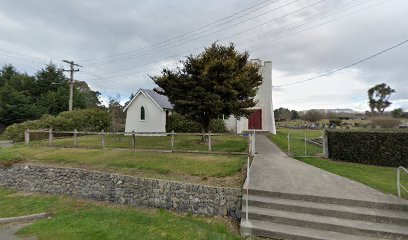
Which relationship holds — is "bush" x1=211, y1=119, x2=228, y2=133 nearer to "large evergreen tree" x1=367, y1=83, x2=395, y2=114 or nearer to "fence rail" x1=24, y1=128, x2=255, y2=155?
"fence rail" x1=24, y1=128, x2=255, y2=155

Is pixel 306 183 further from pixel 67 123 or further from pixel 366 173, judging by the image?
pixel 67 123

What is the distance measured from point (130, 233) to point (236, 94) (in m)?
9.17

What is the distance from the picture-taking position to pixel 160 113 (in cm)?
2180

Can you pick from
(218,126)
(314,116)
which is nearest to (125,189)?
(218,126)

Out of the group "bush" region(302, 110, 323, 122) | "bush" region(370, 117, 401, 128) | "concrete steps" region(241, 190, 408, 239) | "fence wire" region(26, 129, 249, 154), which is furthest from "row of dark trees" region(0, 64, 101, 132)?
"bush" region(302, 110, 323, 122)

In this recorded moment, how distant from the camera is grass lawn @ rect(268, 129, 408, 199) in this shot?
7.79m

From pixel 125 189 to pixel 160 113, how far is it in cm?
1284

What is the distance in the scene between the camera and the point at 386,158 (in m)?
11.0

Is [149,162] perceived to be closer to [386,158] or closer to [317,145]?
[386,158]

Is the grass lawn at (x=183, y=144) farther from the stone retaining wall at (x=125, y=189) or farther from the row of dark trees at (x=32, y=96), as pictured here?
the row of dark trees at (x=32, y=96)

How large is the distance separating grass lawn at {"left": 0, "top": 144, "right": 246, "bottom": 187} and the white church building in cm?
784

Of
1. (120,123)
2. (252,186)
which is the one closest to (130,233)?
(252,186)

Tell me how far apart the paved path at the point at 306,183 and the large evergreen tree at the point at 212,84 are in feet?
15.0

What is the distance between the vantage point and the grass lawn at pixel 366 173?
779 centimetres
